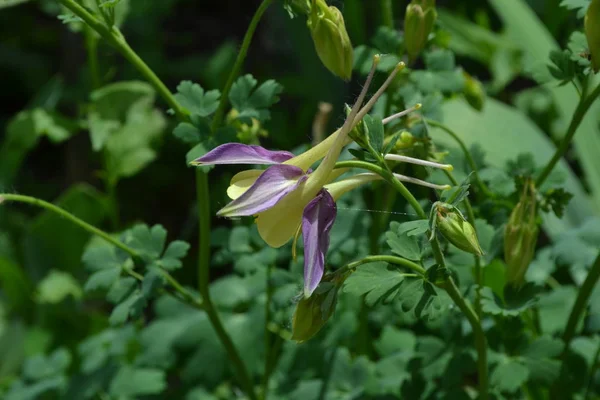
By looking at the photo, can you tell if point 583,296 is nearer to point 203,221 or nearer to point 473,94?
point 473,94

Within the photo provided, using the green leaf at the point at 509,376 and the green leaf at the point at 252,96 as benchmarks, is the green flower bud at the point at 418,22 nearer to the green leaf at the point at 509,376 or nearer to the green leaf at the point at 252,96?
the green leaf at the point at 252,96

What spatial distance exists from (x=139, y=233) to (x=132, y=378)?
491mm

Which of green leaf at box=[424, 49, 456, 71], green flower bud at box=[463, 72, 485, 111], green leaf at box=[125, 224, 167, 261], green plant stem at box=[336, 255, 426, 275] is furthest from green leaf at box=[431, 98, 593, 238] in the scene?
green plant stem at box=[336, 255, 426, 275]

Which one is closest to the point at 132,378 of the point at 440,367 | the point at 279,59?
the point at 440,367

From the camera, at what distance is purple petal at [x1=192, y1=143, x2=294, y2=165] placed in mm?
917

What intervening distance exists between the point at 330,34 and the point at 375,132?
188 mm

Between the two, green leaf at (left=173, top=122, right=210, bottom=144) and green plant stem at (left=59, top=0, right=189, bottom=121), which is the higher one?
green plant stem at (left=59, top=0, right=189, bottom=121)

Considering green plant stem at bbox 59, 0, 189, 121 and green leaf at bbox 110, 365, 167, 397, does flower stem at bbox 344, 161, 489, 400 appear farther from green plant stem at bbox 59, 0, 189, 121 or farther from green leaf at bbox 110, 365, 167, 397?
green leaf at bbox 110, 365, 167, 397

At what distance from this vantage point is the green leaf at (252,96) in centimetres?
120

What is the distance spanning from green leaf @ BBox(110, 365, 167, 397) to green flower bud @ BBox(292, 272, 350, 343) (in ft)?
2.40

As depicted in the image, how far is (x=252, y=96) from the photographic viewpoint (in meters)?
1.21

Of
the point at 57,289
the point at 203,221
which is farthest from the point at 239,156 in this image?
the point at 57,289

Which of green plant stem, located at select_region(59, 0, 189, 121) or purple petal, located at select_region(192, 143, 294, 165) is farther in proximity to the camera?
green plant stem, located at select_region(59, 0, 189, 121)

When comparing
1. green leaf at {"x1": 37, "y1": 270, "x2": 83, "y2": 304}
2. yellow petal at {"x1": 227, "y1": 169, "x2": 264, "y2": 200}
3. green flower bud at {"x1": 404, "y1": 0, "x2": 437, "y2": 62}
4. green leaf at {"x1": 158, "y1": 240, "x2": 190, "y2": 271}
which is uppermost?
green flower bud at {"x1": 404, "y1": 0, "x2": 437, "y2": 62}
